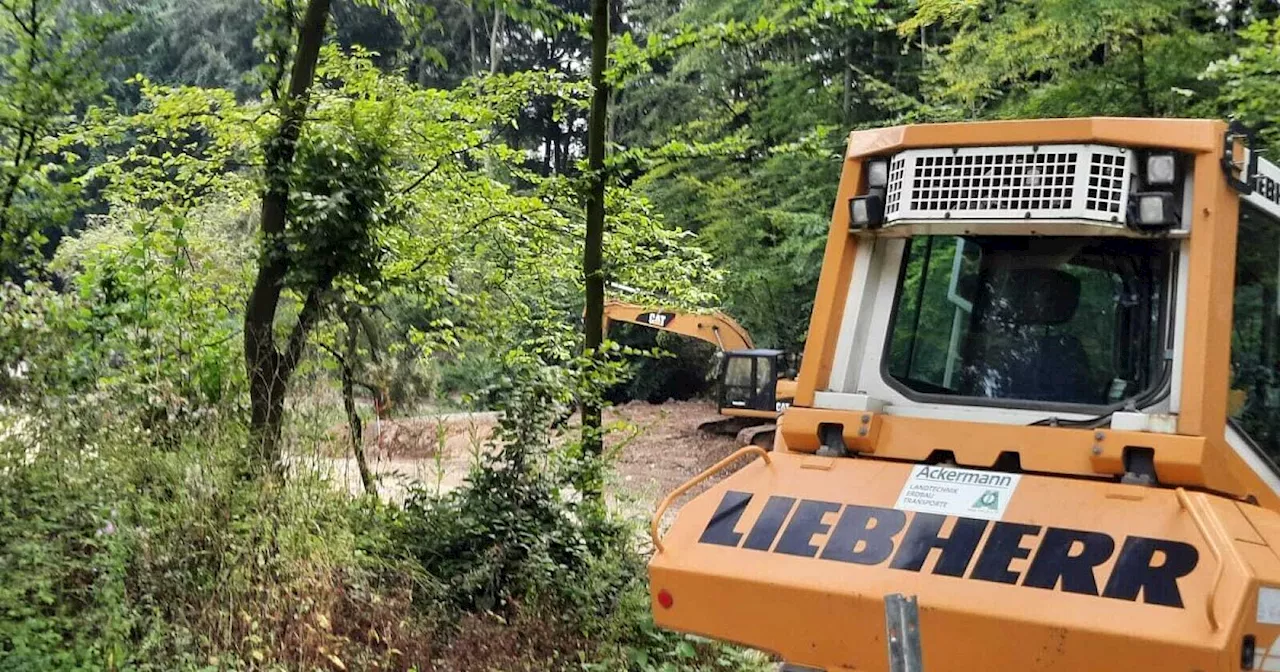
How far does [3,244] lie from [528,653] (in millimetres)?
3285

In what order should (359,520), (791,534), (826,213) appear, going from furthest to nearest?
(826,213)
(359,520)
(791,534)

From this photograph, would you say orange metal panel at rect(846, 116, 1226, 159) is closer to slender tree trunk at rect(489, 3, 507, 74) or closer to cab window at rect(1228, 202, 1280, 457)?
cab window at rect(1228, 202, 1280, 457)

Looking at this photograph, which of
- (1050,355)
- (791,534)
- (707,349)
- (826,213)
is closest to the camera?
(791,534)

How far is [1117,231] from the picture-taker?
149 inches

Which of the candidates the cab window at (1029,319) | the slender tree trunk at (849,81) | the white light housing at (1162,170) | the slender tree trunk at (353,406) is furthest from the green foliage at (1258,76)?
the slender tree trunk at (849,81)

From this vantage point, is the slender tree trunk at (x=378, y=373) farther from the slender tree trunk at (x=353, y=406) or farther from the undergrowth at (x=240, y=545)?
the undergrowth at (x=240, y=545)

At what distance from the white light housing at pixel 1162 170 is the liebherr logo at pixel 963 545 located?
125 cm

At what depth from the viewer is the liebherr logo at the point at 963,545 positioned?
310cm

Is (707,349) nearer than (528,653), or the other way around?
(528,653)

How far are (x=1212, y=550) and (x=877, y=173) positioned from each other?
1.85 m

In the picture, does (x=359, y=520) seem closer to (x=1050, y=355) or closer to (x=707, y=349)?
(x=1050, y=355)

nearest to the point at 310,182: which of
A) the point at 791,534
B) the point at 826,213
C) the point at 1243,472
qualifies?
the point at 791,534

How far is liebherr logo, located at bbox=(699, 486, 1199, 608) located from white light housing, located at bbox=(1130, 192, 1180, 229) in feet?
3.64

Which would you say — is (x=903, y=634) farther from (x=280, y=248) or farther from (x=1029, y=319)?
(x=280, y=248)
